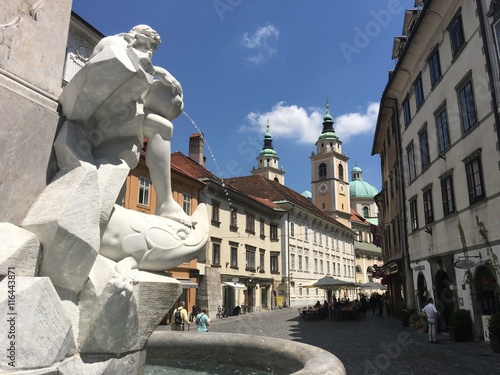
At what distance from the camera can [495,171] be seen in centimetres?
1390

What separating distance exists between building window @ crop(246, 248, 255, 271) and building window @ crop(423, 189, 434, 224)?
19.3 metres

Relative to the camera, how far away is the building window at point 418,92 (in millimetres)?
21156

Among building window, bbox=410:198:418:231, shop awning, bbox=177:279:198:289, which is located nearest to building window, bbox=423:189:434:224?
building window, bbox=410:198:418:231

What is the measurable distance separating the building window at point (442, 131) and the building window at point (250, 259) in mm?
21922

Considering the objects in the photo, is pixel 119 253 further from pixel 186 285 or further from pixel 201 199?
pixel 201 199

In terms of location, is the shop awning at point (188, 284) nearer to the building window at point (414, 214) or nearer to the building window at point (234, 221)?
the building window at point (234, 221)

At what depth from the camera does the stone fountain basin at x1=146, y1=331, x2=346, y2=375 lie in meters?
3.45

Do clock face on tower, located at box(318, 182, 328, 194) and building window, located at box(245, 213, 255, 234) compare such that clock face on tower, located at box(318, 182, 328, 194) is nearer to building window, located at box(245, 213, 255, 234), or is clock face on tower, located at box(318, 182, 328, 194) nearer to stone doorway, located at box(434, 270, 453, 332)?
building window, located at box(245, 213, 255, 234)

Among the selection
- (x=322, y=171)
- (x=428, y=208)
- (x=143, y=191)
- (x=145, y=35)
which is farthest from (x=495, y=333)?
(x=322, y=171)

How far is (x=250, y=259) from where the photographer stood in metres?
37.9

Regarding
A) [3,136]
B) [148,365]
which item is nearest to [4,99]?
[3,136]

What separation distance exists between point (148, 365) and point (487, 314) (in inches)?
557

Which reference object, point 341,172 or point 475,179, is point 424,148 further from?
point 341,172

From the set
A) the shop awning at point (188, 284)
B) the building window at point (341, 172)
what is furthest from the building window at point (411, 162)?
the building window at point (341, 172)
